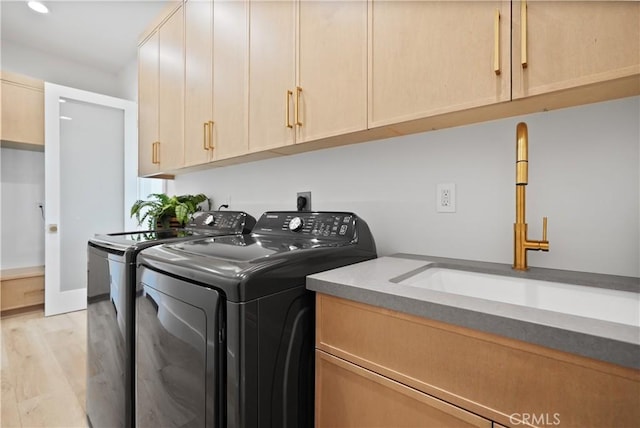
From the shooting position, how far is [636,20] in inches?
26.7

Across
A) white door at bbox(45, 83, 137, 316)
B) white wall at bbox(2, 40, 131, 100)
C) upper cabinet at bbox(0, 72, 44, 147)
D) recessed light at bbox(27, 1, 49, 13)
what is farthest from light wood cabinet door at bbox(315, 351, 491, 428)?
white wall at bbox(2, 40, 131, 100)

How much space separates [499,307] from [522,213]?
1.63 feet

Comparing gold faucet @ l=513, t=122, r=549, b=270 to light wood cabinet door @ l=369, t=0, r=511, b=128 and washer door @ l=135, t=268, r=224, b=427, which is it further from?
washer door @ l=135, t=268, r=224, b=427

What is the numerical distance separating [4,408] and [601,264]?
2966 millimetres

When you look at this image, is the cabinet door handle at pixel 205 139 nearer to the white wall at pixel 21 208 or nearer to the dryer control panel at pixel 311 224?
the dryer control panel at pixel 311 224

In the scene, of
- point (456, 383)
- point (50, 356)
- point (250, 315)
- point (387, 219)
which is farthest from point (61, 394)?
point (456, 383)

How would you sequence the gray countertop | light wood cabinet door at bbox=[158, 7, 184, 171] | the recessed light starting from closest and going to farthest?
the gray countertop < light wood cabinet door at bbox=[158, 7, 184, 171] < the recessed light

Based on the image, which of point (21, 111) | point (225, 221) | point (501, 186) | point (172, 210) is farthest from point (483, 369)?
point (21, 111)

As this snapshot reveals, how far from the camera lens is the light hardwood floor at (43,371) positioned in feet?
5.59

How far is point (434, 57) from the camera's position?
3.18 feet

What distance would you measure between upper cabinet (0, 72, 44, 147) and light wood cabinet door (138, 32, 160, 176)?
172 centimetres

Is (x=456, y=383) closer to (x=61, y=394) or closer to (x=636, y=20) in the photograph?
(x=636, y=20)

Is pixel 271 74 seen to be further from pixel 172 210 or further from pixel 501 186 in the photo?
pixel 172 210

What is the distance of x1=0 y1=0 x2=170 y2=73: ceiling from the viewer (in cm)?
270
